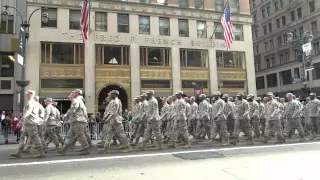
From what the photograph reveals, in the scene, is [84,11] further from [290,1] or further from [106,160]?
[290,1]

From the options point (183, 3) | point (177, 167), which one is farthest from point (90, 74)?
point (177, 167)

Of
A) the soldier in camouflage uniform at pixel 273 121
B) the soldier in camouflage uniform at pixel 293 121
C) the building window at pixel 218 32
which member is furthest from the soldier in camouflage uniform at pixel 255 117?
the building window at pixel 218 32

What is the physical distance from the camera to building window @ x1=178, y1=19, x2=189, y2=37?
32375 millimetres

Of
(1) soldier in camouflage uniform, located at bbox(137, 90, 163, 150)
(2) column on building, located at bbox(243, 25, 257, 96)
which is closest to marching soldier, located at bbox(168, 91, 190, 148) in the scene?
(1) soldier in camouflage uniform, located at bbox(137, 90, 163, 150)

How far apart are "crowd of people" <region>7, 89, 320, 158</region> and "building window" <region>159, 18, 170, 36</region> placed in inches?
644

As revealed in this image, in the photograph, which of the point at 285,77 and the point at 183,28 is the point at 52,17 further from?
the point at 285,77

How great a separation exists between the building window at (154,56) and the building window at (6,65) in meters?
11.6

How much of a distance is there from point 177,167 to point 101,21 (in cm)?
2389

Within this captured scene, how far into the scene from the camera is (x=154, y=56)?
3098 cm

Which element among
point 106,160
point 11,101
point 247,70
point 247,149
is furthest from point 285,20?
point 106,160

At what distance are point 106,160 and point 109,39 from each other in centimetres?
2186

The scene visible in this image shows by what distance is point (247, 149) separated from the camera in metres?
10.9

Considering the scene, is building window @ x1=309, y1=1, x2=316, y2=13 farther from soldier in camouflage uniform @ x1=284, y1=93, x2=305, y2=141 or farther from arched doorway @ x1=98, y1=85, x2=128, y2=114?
soldier in camouflage uniform @ x1=284, y1=93, x2=305, y2=141

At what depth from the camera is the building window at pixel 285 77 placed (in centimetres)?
4916
